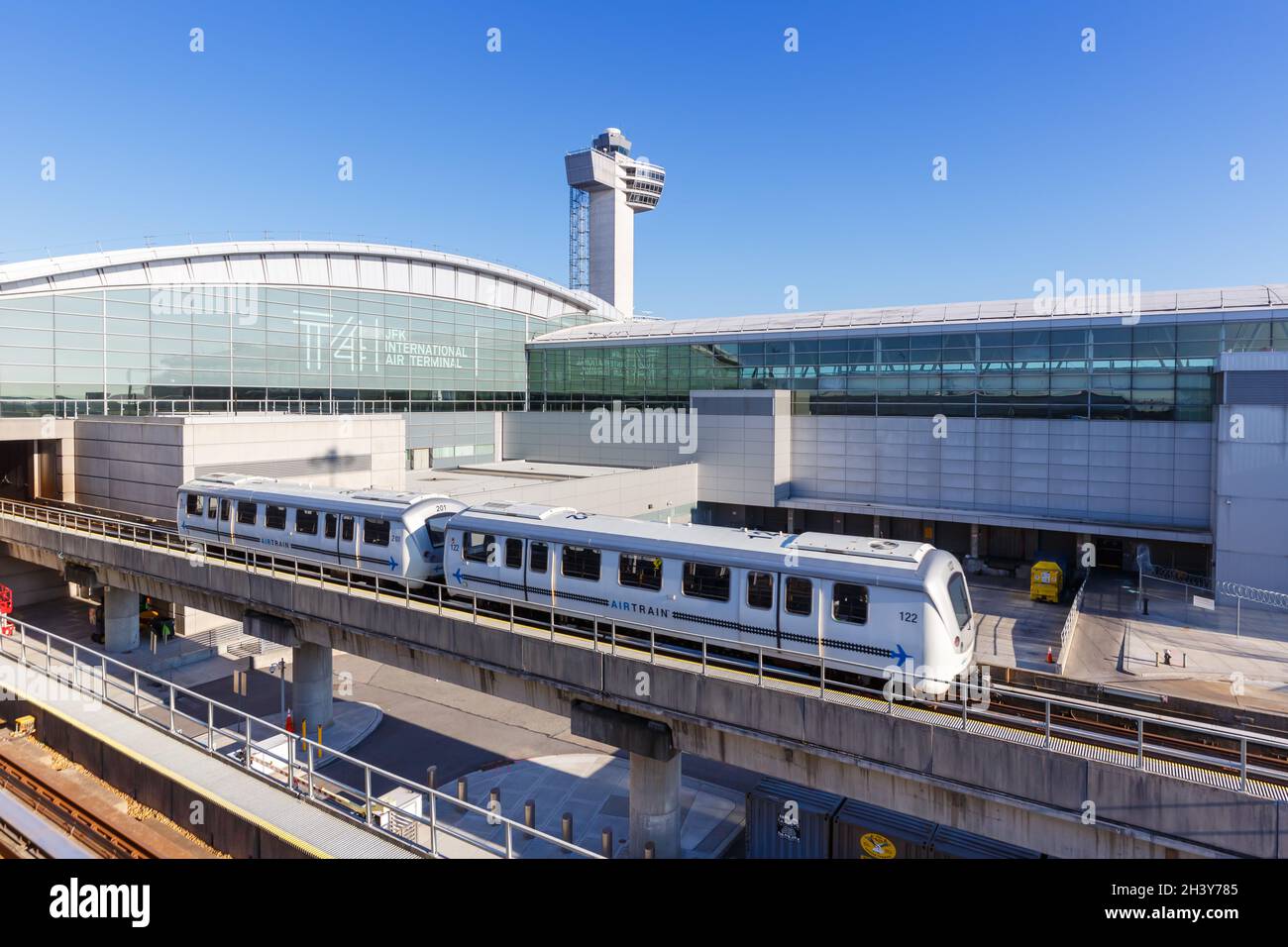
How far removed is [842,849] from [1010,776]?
4.65 meters

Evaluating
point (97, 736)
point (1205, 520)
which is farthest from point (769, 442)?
point (97, 736)

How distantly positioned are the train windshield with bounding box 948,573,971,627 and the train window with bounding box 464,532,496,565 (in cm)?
967

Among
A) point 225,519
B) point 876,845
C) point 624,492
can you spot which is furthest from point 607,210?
point 876,845

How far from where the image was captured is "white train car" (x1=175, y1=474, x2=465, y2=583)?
18.6 metres

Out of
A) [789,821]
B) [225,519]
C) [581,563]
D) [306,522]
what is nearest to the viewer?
[789,821]

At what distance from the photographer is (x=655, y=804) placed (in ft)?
48.8

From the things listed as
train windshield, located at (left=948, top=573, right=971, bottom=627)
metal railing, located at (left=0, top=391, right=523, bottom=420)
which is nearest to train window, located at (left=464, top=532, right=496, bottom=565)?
train windshield, located at (left=948, top=573, right=971, bottom=627)

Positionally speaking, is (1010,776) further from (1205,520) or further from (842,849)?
(1205,520)

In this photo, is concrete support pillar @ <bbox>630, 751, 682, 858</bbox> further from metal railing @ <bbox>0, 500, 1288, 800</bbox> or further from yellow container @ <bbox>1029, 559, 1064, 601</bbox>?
yellow container @ <bbox>1029, 559, 1064, 601</bbox>

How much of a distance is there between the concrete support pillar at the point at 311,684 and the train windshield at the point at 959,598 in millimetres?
17416

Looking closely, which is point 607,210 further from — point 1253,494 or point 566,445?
point 1253,494

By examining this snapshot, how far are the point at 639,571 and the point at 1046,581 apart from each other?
75.2 ft

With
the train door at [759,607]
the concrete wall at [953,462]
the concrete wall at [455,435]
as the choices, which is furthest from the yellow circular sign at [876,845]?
the concrete wall at [455,435]
